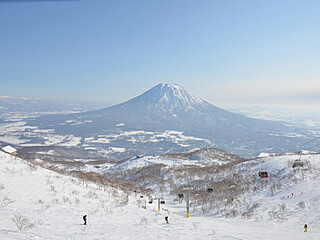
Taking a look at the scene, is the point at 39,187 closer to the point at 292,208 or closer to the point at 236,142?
the point at 292,208

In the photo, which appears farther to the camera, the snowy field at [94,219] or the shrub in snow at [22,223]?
the snowy field at [94,219]

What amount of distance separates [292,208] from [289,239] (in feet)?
25.6

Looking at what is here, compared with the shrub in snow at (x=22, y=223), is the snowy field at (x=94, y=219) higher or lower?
lower

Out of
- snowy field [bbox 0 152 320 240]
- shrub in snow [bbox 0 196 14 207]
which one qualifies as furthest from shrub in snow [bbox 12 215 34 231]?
shrub in snow [bbox 0 196 14 207]

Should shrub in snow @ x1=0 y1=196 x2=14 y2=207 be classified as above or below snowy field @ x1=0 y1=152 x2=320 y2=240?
above

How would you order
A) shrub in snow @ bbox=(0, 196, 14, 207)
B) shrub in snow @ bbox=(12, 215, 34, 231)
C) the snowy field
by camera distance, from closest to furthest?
1. shrub in snow @ bbox=(12, 215, 34, 231)
2. the snowy field
3. shrub in snow @ bbox=(0, 196, 14, 207)

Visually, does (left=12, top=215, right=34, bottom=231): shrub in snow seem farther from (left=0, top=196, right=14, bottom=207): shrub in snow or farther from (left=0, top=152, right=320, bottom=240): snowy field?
(left=0, top=196, right=14, bottom=207): shrub in snow

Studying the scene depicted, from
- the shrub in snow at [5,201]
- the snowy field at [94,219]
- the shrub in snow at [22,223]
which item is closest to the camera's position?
the shrub in snow at [22,223]

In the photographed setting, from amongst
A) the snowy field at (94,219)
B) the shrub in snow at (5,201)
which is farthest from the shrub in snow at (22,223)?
the shrub in snow at (5,201)

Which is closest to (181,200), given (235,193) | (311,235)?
(235,193)

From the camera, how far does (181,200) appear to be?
82.8 ft

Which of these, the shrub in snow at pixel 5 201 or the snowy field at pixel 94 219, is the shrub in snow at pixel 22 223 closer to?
the snowy field at pixel 94 219

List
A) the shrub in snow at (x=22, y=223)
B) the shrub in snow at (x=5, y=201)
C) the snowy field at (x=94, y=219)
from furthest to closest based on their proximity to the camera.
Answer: the shrub in snow at (x=5, y=201)
the snowy field at (x=94, y=219)
the shrub in snow at (x=22, y=223)

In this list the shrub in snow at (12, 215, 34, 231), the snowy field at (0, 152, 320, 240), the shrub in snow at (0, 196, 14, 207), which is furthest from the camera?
the shrub in snow at (0, 196, 14, 207)
